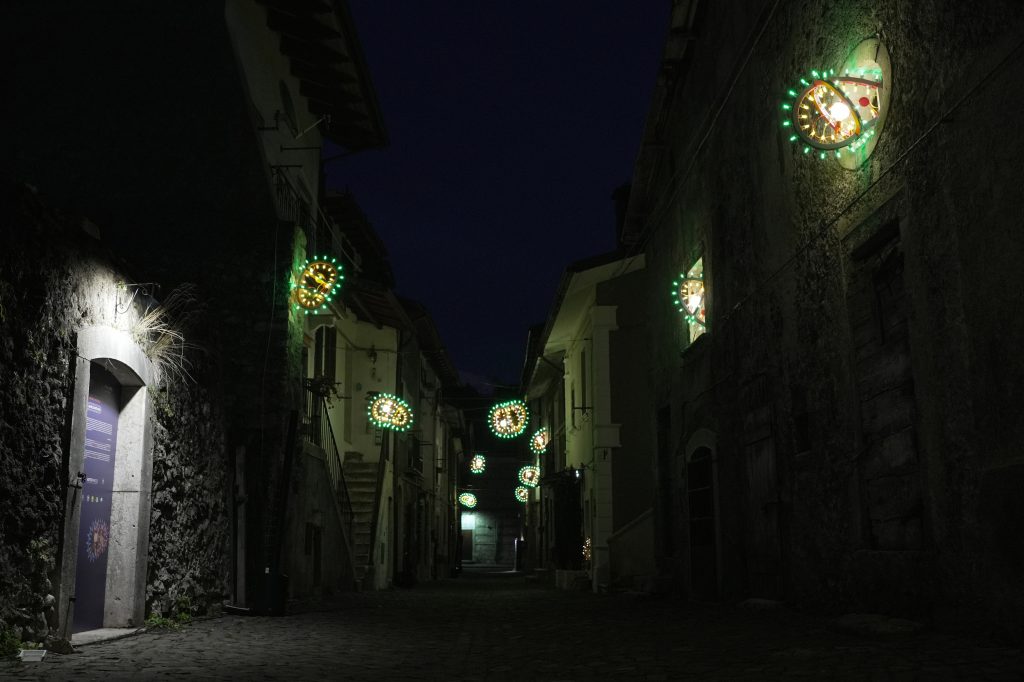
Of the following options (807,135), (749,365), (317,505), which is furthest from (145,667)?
(317,505)

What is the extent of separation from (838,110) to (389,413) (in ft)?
51.7

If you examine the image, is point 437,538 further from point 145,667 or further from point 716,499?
point 145,667

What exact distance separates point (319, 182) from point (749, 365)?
1158 centimetres

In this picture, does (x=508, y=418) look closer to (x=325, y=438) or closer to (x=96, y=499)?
(x=325, y=438)

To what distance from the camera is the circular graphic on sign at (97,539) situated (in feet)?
31.0

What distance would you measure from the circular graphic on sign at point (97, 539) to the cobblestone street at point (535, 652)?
93 cm

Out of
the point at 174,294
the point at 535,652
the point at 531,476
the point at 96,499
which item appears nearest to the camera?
the point at 535,652

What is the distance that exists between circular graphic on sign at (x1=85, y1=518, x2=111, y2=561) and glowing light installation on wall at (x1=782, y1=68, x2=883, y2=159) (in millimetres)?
7590

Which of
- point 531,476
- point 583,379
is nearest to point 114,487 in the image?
point 583,379

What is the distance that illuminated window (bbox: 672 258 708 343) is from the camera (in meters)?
14.4

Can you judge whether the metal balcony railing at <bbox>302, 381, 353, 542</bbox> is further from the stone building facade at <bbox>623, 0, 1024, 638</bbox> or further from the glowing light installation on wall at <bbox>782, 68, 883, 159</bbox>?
the glowing light installation on wall at <bbox>782, 68, 883, 159</bbox>

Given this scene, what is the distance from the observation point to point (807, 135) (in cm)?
836

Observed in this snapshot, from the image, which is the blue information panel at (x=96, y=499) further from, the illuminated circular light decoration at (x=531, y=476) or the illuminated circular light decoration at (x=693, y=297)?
the illuminated circular light decoration at (x=531, y=476)

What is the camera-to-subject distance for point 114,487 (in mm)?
9906
